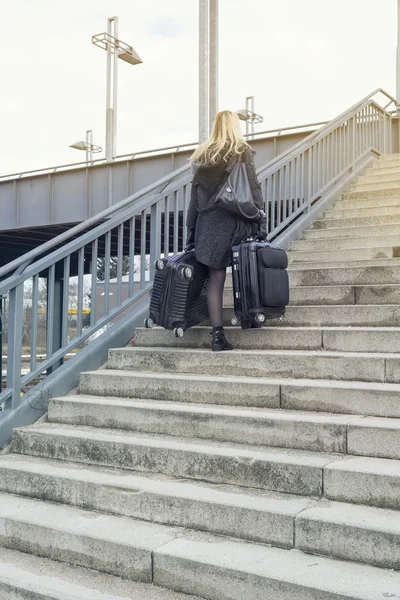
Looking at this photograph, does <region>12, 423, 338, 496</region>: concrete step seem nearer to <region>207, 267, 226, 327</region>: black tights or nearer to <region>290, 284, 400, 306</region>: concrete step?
<region>207, 267, 226, 327</region>: black tights

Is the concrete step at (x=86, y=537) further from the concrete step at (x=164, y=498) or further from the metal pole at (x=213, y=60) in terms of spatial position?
the metal pole at (x=213, y=60)

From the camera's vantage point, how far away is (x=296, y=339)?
5.11 m

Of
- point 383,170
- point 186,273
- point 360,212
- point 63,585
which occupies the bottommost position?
point 63,585

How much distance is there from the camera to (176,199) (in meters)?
6.41

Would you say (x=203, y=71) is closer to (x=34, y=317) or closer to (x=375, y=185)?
(x=375, y=185)

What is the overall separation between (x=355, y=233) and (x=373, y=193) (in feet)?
4.92

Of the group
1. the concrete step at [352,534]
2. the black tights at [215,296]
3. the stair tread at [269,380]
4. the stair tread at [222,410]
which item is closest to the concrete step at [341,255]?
the black tights at [215,296]

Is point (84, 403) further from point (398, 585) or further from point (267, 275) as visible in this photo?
point (398, 585)

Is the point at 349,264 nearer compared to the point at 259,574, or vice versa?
the point at 259,574

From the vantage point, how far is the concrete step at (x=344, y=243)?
7.01m

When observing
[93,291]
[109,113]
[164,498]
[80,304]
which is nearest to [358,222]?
[93,291]

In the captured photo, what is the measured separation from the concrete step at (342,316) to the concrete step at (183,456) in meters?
1.53

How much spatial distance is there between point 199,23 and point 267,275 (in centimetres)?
1234

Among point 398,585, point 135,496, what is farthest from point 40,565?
point 398,585
